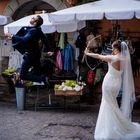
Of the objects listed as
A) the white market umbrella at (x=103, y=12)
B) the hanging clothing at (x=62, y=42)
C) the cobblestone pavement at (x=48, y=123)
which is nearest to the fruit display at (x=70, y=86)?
the cobblestone pavement at (x=48, y=123)

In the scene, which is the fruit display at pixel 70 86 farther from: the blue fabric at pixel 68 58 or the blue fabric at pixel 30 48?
the blue fabric at pixel 68 58

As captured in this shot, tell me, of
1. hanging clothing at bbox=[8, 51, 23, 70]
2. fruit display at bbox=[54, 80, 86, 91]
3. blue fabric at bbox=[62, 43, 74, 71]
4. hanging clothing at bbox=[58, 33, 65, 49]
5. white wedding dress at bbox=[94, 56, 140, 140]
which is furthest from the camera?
hanging clothing at bbox=[8, 51, 23, 70]

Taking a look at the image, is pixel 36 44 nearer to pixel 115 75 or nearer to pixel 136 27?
pixel 115 75

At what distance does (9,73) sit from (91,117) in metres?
4.91

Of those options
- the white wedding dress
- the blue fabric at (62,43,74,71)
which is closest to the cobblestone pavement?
the white wedding dress

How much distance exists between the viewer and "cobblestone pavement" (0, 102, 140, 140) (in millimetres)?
8522

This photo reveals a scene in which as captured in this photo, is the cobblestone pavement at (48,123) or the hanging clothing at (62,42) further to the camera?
the hanging clothing at (62,42)

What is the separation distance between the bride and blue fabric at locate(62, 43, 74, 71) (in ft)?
16.5

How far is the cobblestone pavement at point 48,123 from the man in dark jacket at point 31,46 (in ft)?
2.95

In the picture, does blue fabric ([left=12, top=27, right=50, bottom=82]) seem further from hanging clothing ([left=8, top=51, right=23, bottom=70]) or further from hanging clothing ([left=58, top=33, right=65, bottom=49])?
hanging clothing ([left=8, top=51, right=23, bottom=70])

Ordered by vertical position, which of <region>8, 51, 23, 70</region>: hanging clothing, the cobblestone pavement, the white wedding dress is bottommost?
the cobblestone pavement

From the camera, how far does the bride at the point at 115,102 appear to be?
27.1 feet

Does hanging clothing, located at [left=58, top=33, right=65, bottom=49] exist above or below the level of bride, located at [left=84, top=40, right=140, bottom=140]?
above

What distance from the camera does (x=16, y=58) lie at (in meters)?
15.8
